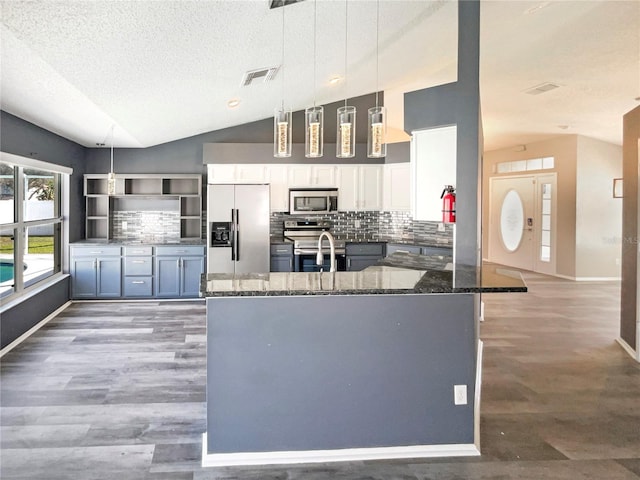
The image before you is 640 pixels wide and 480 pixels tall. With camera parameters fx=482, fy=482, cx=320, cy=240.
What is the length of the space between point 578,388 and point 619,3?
9.98 feet

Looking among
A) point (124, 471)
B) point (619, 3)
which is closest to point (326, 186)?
point (619, 3)

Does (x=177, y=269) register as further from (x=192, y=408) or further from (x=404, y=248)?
(x=192, y=408)

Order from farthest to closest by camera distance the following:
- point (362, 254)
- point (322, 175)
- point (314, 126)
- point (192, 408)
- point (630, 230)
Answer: point (322, 175), point (362, 254), point (630, 230), point (192, 408), point (314, 126)

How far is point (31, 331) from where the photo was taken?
16.6 feet

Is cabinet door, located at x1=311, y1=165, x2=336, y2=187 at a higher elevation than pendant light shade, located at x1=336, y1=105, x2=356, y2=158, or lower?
higher

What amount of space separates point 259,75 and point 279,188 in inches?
103

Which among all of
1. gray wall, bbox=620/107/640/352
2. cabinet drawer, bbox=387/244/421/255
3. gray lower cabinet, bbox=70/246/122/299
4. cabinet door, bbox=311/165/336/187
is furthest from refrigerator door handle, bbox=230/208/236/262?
gray wall, bbox=620/107/640/352

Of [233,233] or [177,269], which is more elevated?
[233,233]

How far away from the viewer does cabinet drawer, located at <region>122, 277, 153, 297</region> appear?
6.70 metres

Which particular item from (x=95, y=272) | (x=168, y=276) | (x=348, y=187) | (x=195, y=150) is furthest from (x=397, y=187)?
(x=95, y=272)

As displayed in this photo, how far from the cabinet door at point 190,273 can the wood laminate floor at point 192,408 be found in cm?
115

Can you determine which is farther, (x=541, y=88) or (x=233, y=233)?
(x=233, y=233)

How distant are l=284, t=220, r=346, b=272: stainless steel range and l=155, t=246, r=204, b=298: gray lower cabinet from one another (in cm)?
134

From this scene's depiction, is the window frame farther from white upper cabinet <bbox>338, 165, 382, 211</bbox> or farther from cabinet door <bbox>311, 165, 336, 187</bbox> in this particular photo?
white upper cabinet <bbox>338, 165, 382, 211</bbox>
